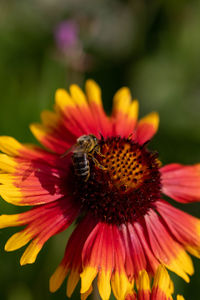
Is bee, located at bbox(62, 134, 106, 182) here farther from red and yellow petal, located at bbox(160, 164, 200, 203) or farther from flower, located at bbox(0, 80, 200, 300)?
red and yellow petal, located at bbox(160, 164, 200, 203)

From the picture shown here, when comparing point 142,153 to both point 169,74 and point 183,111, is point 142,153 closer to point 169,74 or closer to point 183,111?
point 183,111

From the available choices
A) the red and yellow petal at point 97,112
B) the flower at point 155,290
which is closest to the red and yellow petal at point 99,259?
the flower at point 155,290

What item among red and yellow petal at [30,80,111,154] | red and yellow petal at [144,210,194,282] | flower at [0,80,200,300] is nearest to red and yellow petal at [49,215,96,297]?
flower at [0,80,200,300]

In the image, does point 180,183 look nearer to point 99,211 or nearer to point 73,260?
point 99,211

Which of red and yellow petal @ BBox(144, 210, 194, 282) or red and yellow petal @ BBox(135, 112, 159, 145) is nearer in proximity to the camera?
red and yellow petal @ BBox(144, 210, 194, 282)

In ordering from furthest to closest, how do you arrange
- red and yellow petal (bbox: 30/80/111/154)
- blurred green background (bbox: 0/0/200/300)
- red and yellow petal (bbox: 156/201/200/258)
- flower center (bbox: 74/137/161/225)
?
blurred green background (bbox: 0/0/200/300), red and yellow petal (bbox: 30/80/111/154), red and yellow petal (bbox: 156/201/200/258), flower center (bbox: 74/137/161/225)

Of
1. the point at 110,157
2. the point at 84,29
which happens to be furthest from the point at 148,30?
the point at 110,157

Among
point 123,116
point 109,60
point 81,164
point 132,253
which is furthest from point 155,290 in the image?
point 109,60
